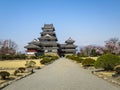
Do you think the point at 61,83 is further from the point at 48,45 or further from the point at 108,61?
the point at 48,45

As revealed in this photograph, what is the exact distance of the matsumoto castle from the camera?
334 ft

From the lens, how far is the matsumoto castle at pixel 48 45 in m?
102

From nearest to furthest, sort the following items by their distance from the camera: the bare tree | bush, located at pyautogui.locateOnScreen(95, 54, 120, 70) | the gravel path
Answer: the gravel path, bush, located at pyautogui.locateOnScreen(95, 54, 120, 70), the bare tree

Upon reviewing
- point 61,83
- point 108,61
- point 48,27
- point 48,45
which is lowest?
point 61,83

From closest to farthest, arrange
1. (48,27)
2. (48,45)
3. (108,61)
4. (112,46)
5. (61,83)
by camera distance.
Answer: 1. (61,83)
2. (108,61)
3. (112,46)
4. (48,45)
5. (48,27)

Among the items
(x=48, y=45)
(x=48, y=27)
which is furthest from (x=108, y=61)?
(x=48, y=27)

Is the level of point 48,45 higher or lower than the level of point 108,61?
higher

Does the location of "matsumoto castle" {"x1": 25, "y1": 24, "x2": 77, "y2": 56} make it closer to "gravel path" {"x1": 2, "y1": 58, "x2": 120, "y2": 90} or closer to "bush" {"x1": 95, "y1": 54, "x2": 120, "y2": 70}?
"bush" {"x1": 95, "y1": 54, "x2": 120, "y2": 70}

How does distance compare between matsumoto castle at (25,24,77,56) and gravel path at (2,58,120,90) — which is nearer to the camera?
gravel path at (2,58,120,90)

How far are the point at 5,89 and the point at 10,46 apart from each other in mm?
102240

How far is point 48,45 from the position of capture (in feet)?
360

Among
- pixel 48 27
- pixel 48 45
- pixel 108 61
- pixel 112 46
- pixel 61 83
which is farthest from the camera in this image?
pixel 48 27

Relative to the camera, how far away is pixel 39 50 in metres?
107

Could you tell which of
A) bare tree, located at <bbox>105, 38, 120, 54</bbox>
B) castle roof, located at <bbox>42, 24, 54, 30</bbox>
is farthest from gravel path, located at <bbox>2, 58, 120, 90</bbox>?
castle roof, located at <bbox>42, 24, 54, 30</bbox>
